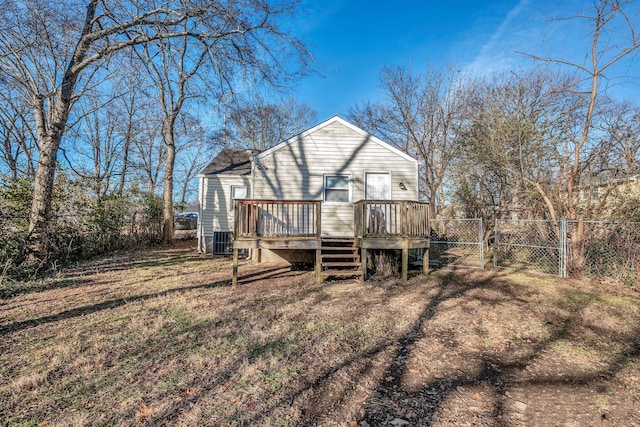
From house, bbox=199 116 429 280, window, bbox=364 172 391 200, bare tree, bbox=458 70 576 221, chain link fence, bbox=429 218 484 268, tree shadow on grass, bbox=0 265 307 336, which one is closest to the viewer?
tree shadow on grass, bbox=0 265 307 336

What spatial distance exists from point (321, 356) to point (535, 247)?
7.42 metres

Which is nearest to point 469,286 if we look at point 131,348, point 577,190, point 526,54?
point 577,190

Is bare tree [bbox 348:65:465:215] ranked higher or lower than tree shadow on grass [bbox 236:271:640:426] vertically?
higher

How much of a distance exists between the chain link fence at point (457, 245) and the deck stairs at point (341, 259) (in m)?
2.91

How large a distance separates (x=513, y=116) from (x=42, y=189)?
45.9 ft

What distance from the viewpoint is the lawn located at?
8.40 ft

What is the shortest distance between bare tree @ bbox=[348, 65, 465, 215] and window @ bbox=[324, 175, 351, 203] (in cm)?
823

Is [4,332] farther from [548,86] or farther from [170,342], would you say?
[548,86]

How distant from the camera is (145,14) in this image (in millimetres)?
7430

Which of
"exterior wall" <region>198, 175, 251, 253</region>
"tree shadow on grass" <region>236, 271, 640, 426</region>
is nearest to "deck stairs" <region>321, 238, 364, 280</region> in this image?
"tree shadow on grass" <region>236, 271, 640, 426</region>

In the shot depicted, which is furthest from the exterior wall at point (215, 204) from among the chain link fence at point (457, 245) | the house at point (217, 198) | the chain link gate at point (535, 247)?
the chain link gate at point (535, 247)

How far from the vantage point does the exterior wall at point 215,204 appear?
13.5m

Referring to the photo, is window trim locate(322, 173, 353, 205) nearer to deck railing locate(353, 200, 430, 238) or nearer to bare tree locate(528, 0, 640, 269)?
deck railing locate(353, 200, 430, 238)

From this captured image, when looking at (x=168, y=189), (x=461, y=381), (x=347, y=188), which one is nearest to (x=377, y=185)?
(x=347, y=188)
